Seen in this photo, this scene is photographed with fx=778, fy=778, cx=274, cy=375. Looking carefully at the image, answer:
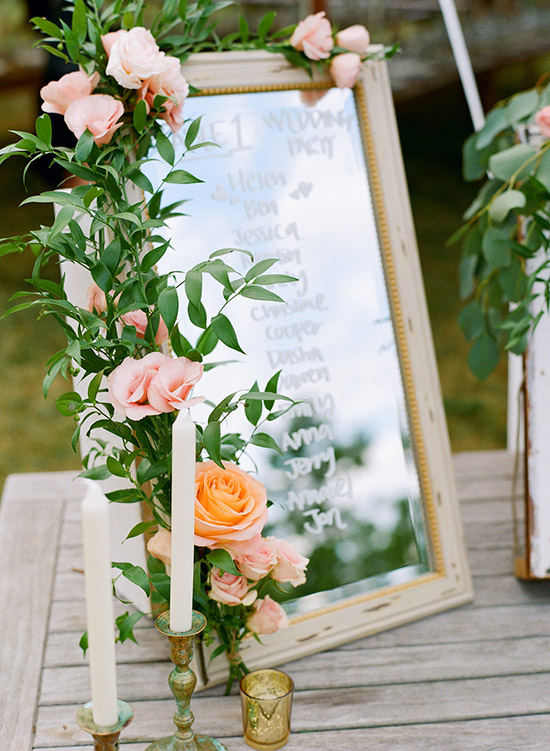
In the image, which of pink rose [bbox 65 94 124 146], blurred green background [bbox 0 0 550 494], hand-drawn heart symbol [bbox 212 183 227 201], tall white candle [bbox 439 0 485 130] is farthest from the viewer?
blurred green background [bbox 0 0 550 494]

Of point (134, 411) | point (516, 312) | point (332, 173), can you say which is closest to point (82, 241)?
point (134, 411)

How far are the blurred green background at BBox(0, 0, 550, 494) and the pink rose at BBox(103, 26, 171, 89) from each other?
84.3 inches

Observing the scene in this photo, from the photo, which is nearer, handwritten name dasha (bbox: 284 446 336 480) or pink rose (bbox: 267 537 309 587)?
pink rose (bbox: 267 537 309 587)

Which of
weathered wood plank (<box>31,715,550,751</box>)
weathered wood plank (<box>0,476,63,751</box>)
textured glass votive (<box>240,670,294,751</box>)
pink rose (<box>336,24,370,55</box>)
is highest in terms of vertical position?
pink rose (<box>336,24,370,55</box>)

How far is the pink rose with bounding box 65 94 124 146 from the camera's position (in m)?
0.86

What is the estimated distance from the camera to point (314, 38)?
3.59ft

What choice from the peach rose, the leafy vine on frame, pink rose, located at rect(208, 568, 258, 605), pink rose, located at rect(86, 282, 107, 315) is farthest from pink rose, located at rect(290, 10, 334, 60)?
pink rose, located at rect(208, 568, 258, 605)

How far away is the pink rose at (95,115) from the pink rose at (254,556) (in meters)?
0.48

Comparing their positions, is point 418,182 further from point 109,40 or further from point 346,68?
point 109,40

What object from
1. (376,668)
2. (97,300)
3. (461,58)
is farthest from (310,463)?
(461,58)

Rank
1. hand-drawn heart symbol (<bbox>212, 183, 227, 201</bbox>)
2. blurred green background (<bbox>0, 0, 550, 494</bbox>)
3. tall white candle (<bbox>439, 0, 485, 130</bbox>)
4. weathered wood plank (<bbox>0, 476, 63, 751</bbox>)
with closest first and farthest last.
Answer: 1. weathered wood plank (<bbox>0, 476, 63, 751</bbox>)
2. hand-drawn heart symbol (<bbox>212, 183, 227, 201</bbox>)
3. tall white candle (<bbox>439, 0, 485, 130</bbox>)
4. blurred green background (<bbox>0, 0, 550, 494</bbox>)

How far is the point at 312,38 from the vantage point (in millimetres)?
1095

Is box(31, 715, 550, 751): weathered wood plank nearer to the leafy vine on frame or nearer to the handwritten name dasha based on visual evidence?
the leafy vine on frame

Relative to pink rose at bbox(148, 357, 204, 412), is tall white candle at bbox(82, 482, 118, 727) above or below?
below
